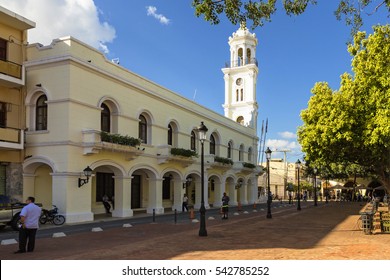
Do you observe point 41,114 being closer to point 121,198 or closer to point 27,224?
point 121,198

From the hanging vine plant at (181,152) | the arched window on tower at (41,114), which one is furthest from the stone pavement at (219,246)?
the hanging vine plant at (181,152)

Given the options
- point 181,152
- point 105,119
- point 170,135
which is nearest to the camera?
point 105,119

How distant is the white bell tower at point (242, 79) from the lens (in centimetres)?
4753

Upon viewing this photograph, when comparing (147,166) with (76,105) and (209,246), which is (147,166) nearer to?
(76,105)

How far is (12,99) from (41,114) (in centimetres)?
158

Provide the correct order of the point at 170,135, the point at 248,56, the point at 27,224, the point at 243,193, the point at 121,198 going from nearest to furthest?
the point at 27,224 → the point at 121,198 → the point at 170,135 → the point at 243,193 → the point at 248,56

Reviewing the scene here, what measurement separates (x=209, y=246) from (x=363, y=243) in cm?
479

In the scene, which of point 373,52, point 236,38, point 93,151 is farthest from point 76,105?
point 236,38

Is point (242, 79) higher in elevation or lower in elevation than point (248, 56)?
lower

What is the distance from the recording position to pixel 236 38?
48188 millimetres

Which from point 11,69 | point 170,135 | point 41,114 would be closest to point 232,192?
point 170,135

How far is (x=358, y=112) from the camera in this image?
65.4 ft

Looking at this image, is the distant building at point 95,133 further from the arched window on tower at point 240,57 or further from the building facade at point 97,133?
the arched window on tower at point 240,57

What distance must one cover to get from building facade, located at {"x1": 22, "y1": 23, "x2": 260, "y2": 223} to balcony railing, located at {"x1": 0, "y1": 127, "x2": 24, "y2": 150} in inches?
27.7
